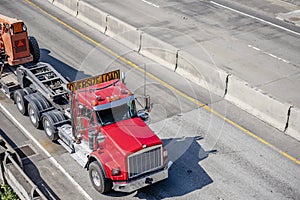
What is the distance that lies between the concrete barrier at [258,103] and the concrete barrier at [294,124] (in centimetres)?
25

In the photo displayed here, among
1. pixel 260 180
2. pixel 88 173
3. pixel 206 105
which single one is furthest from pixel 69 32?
pixel 260 180

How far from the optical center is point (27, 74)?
1933 centimetres

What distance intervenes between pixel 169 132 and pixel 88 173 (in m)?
3.76

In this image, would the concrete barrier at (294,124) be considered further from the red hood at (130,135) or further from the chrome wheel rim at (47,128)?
the chrome wheel rim at (47,128)

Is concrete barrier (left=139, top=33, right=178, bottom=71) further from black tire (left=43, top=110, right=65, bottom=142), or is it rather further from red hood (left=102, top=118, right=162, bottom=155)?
red hood (left=102, top=118, right=162, bottom=155)

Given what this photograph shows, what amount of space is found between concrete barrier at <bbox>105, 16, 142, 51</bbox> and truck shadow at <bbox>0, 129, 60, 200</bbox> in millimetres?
9533

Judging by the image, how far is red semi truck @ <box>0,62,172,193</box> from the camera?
14.3 meters

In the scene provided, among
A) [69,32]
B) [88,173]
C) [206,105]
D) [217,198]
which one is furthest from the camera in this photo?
[69,32]

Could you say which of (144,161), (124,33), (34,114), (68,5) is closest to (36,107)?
(34,114)

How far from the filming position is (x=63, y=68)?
23047 mm

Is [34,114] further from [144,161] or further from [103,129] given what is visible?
[144,161]

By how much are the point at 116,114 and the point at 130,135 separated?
2.95 feet

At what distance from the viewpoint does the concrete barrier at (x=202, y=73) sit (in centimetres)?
2077

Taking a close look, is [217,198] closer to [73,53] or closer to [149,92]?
[149,92]
